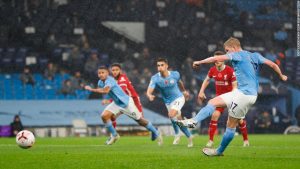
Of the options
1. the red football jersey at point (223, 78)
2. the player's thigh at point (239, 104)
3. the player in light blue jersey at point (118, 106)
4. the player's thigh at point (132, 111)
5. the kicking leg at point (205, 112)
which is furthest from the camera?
the player's thigh at point (132, 111)

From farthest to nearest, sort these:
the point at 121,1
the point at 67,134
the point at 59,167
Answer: the point at 121,1
the point at 67,134
the point at 59,167

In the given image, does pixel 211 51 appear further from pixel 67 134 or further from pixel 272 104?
pixel 67 134

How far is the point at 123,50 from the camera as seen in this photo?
121 feet

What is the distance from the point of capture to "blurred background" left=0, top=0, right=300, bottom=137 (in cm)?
3216

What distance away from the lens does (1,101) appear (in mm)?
31672

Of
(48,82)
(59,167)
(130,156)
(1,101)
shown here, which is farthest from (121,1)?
(59,167)

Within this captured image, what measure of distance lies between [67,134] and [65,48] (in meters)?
6.04

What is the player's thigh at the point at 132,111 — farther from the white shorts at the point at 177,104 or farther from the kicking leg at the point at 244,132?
the kicking leg at the point at 244,132

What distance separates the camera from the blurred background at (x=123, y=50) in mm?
32156

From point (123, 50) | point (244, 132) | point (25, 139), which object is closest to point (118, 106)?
point (244, 132)

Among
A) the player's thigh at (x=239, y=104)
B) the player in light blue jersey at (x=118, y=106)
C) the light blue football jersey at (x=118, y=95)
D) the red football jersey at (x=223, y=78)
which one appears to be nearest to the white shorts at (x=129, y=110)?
the player in light blue jersey at (x=118, y=106)

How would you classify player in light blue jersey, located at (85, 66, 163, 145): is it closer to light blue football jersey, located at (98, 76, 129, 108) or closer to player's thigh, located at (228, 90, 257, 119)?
light blue football jersey, located at (98, 76, 129, 108)

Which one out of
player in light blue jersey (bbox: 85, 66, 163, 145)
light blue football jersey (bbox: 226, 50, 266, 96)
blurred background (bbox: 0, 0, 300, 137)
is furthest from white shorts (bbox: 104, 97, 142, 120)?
blurred background (bbox: 0, 0, 300, 137)

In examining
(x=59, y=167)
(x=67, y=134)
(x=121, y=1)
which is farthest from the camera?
(x=121, y=1)
